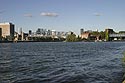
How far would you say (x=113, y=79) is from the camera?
30.0 metres

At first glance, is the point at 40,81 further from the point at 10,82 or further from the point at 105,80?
the point at 105,80

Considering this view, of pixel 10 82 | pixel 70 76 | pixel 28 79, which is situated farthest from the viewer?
pixel 70 76

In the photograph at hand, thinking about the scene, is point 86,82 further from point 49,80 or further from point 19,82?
point 19,82

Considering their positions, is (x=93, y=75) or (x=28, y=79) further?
(x=93, y=75)

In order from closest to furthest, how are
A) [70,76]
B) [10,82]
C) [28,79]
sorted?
[10,82]
[28,79]
[70,76]

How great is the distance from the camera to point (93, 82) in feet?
94.0

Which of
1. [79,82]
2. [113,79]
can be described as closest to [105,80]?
[113,79]

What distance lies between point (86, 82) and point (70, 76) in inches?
154

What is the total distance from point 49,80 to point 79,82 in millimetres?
3272

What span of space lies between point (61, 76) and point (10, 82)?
22.5 ft

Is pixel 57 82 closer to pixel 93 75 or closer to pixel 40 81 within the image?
pixel 40 81

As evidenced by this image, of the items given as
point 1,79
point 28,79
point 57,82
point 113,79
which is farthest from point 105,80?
point 1,79

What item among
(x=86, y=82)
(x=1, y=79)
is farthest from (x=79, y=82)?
(x=1, y=79)

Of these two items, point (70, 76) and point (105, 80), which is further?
point (70, 76)
